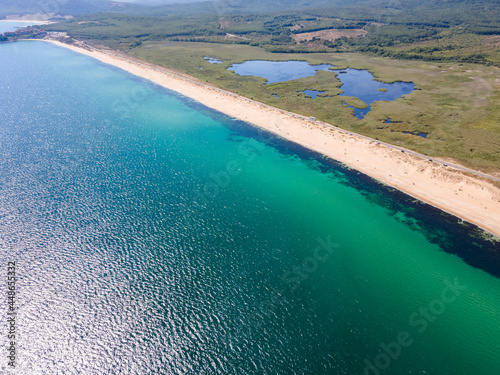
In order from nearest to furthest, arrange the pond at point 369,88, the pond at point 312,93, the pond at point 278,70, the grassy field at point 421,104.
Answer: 1. the grassy field at point 421,104
2. the pond at point 369,88
3. the pond at point 312,93
4. the pond at point 278,70

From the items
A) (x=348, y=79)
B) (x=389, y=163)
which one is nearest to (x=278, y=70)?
(x=348, y=79)

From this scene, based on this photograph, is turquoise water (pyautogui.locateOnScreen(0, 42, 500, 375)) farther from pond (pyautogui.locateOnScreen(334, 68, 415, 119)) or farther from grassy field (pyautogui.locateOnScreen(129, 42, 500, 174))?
pond (pyautogui.locateOnScreen(334, 68, 415, 119))

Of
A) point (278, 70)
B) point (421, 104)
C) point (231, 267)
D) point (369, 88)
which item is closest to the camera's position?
point (231, 267)

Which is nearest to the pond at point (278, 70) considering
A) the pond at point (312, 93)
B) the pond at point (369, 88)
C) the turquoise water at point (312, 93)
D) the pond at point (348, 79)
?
the pond at point (348, 79)

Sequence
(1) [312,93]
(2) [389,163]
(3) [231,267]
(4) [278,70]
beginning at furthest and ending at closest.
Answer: (4) [278,70] < (1) [312,93] < (2) [389,163] < (3) [231,267]

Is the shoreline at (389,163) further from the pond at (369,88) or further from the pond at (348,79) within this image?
the pond at (369,88)

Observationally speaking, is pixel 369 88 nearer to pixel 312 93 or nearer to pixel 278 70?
pixel 312 93

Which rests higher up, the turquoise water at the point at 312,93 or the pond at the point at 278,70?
the pond at the point at 278,70
